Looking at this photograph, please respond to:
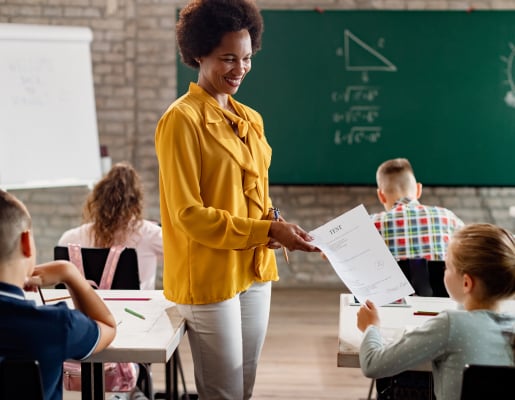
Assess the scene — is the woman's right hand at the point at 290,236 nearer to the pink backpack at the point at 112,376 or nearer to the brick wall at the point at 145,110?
the pink backpack at the point at 112,376

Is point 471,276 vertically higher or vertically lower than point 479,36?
lower

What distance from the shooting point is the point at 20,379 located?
144cm

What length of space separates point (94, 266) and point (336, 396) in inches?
56.5

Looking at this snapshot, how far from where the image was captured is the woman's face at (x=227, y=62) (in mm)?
2053

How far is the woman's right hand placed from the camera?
6.45 feet

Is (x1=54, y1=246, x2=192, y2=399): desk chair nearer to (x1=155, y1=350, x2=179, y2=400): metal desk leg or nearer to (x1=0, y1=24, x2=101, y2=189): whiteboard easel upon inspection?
(x1=155, y1=350, x2=179, y2=400): metal desk leg

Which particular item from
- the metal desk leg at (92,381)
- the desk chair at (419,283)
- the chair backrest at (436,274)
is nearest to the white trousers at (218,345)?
the metal desk leg at (92,381)

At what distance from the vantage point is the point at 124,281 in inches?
113

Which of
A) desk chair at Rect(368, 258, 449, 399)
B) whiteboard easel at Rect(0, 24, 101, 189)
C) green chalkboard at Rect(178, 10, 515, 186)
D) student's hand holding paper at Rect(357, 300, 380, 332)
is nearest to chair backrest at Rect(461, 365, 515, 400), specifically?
student's hand holding paper at Rect(357, 300, 380, 332)

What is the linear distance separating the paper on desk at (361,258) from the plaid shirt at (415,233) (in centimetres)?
116

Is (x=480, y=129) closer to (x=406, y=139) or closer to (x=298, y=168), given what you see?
(x=406, y=139)

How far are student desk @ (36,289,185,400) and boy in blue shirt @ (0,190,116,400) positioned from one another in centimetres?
13

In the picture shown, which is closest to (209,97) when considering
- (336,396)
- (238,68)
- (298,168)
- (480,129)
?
(238,68)

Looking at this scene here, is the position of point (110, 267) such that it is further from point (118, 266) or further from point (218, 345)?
point (218, 345)
